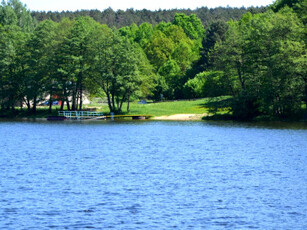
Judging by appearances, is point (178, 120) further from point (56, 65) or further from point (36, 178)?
point (36, 178)

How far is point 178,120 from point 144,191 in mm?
68409

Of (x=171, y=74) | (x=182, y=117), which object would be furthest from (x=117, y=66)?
(x=171, y=74)

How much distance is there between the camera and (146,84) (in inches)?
4178

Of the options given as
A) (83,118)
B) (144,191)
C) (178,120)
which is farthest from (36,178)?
(83,118)

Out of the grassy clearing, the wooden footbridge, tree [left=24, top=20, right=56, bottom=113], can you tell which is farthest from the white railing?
the grassy clearing

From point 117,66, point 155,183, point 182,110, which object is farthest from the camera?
point 182,110

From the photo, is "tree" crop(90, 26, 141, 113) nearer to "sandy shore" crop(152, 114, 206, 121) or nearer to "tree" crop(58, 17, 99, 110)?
"tree" crop(58, 17, 99, 110)

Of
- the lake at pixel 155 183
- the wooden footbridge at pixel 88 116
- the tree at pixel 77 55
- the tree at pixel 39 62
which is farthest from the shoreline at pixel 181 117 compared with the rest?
the lake at pixel 155 183

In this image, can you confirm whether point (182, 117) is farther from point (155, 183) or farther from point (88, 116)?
point (155, 183)

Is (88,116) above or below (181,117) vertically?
above

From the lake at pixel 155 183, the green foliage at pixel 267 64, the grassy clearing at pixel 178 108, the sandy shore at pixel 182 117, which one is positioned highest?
the green foliage at pixel 267 64

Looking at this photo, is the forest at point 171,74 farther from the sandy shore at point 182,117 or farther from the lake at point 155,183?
the lake at point 155,183

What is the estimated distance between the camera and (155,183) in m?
32.5

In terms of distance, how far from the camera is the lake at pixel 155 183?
23.9 m
